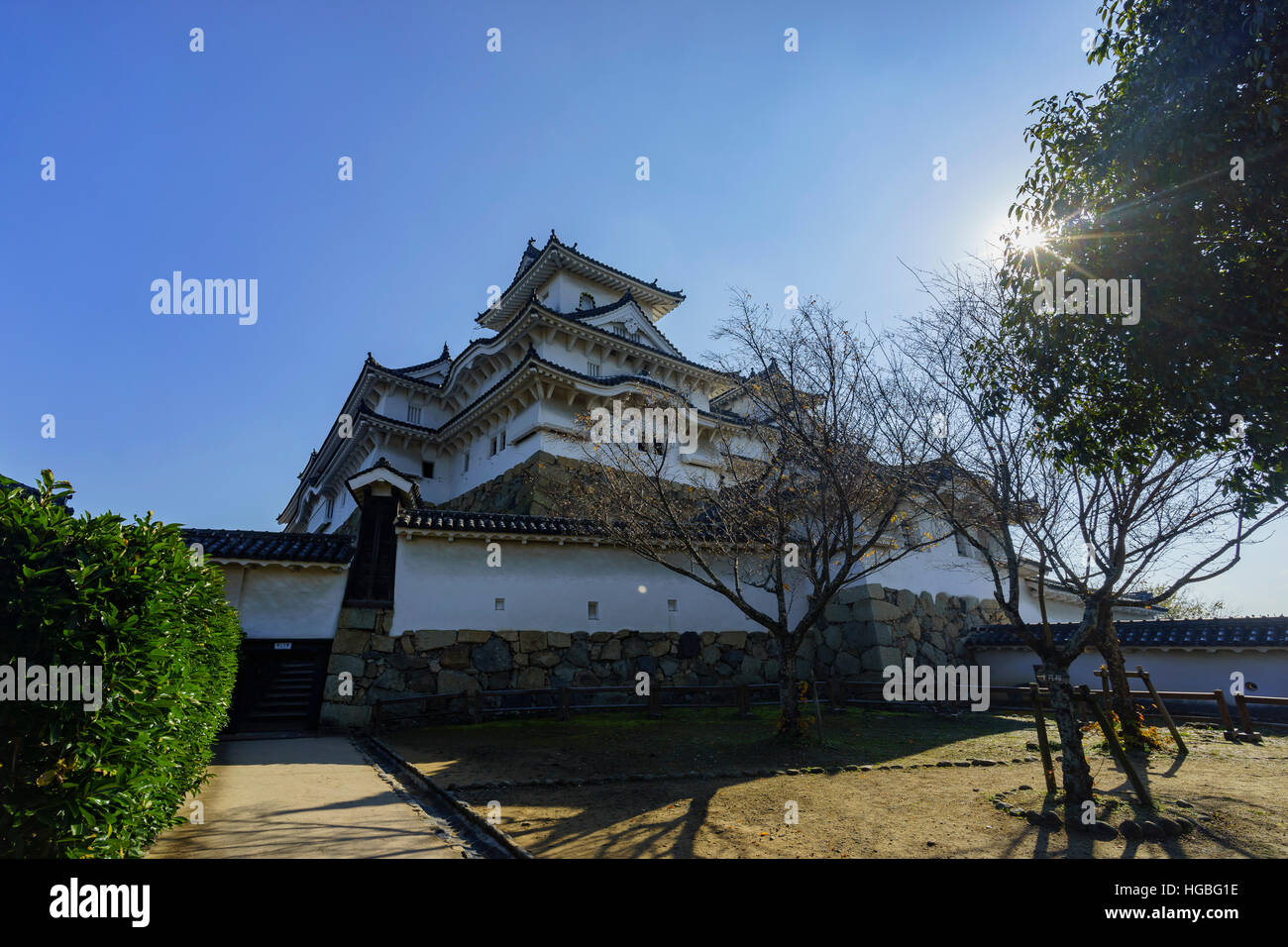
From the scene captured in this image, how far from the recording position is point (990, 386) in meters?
8.59

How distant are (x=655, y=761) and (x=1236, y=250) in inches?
365

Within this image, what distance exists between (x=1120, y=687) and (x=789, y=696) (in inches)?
237

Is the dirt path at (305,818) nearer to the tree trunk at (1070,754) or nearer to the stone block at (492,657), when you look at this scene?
the stone block at (492,657)

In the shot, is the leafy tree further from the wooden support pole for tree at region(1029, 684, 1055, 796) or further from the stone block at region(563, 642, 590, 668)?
the stone block at region(563, 642, 590, 668)

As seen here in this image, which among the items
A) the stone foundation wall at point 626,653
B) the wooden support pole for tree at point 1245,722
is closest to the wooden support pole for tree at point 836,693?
the stone foundation wall at point 626,653

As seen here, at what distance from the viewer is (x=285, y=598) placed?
13922 millimetres

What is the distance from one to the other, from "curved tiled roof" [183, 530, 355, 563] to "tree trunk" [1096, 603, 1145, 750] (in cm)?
1567

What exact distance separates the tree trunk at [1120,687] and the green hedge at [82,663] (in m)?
12.9

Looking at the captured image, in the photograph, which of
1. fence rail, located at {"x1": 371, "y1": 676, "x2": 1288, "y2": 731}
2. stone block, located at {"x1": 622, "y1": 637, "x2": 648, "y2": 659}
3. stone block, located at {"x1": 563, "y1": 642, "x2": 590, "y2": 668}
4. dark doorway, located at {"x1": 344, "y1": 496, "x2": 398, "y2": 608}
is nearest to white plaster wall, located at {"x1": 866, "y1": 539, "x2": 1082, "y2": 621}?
fence rail, located at {"x1": 371, "y1": 676, "x2": 1288, "y2": 731}

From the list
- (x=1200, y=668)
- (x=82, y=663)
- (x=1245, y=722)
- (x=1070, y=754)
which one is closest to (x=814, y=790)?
(x=1070, y=754)

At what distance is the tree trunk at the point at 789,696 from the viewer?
1068cm

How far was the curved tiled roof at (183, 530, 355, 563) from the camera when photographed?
13703 mm
